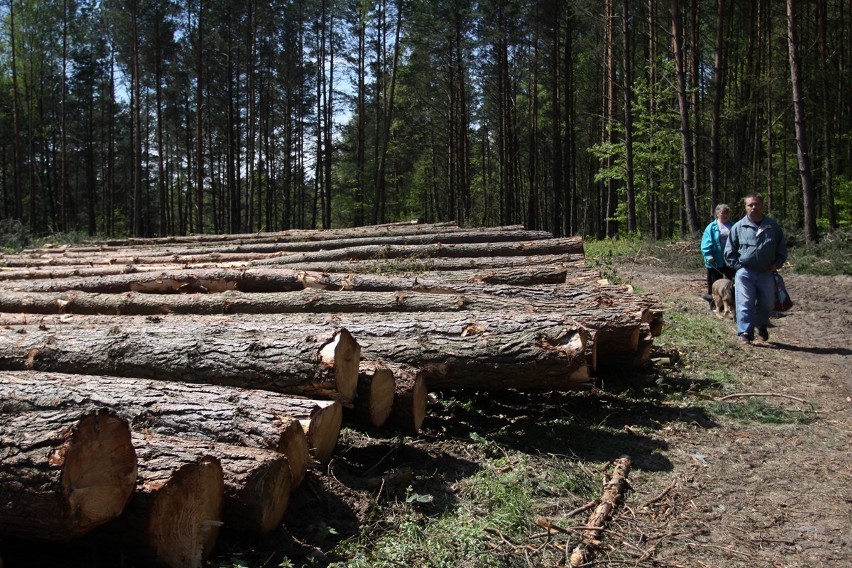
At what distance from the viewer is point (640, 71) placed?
2895 cm

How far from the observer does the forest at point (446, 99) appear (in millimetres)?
22312

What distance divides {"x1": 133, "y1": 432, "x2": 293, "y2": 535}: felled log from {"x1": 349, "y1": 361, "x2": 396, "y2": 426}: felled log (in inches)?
40.5

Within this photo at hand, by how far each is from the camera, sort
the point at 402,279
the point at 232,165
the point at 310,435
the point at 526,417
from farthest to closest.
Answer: the point at 232,165, the point at 402,279, the point at 526,417, the point at 310,435

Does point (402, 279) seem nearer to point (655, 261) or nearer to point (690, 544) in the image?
point (690, 544)

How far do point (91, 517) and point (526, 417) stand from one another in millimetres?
3570

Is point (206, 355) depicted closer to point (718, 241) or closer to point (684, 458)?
point (684, 458)

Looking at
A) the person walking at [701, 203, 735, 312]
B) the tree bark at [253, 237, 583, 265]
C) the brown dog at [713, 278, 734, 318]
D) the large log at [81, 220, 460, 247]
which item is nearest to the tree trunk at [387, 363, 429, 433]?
the tree bark at [253, 237, 583, 265]

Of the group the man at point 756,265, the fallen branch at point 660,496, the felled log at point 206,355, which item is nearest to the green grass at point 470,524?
the fallen branch at point 660,496

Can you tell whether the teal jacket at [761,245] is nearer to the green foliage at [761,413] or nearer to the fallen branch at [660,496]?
the green foliage at [761,413]

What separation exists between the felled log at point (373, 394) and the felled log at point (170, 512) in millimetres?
1405

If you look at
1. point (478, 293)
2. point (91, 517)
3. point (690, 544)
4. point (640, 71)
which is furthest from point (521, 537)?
point (640, 71)

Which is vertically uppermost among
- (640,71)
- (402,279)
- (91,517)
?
(640,71)

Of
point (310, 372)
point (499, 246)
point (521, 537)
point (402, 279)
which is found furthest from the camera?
point (499, 246)

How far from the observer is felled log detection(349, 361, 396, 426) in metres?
4.37
